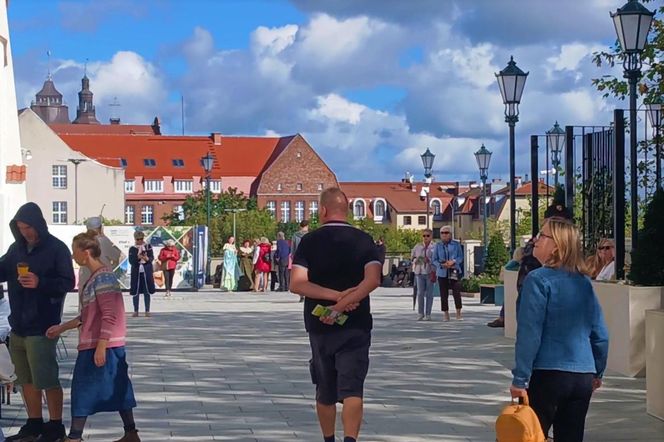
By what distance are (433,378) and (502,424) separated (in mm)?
7312

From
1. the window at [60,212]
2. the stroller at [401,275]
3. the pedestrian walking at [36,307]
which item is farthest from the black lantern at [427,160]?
the window at [60,212]

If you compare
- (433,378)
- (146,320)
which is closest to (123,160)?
(146,320)

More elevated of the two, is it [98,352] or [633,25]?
[633,25]

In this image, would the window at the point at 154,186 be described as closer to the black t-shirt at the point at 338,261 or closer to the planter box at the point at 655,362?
the planter box at the point at 655,362

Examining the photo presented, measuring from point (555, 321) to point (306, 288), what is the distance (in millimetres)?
1984

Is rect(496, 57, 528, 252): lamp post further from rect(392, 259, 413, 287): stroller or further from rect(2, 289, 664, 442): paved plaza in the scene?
rect(392, 259, 413, 287): stroller

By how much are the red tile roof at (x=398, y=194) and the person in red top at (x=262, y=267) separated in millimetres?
103912

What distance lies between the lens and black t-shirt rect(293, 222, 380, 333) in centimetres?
813

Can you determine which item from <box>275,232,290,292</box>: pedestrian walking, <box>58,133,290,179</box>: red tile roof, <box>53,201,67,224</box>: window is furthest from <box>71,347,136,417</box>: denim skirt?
<box>58,133,290,179</box>: red tile roof

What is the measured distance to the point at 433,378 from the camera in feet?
44.3

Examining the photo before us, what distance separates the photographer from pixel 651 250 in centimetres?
1283

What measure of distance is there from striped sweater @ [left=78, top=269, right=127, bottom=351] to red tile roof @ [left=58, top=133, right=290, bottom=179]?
116m

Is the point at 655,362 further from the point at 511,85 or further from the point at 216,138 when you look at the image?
the point at 216,138

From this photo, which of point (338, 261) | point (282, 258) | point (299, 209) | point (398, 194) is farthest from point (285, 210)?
point (338, 261)
